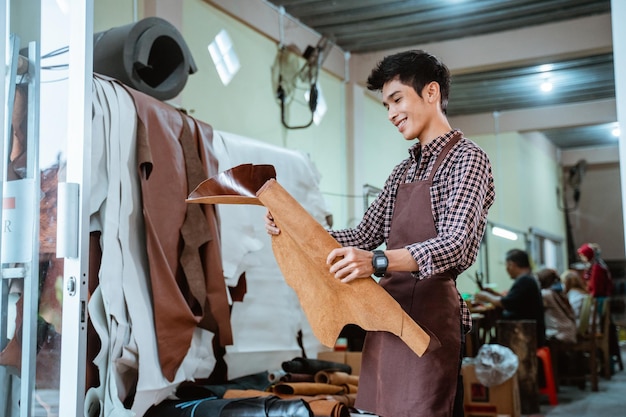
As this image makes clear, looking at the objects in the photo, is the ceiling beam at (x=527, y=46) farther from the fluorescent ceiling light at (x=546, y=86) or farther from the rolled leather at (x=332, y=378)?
the rolled leather at (x=332, y=378)

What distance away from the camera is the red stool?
19.8 feet

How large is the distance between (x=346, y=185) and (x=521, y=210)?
528 cm

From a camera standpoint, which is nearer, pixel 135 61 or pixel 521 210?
pixel 135 61

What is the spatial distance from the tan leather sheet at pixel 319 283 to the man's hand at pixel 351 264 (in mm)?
52

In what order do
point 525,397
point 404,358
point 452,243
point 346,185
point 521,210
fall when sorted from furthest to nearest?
point 521,210 → point 346,185 → point 525,397 → point 404,358 → point 452,243

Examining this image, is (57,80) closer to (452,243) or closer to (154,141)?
(154,141)

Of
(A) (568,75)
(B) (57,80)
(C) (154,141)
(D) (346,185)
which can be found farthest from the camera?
(A) (568,75)

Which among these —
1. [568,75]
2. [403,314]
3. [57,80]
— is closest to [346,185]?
[568,75]

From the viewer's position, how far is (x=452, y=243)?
162cm

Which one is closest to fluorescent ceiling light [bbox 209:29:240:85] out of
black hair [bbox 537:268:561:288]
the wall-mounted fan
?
the wall-mounted fan

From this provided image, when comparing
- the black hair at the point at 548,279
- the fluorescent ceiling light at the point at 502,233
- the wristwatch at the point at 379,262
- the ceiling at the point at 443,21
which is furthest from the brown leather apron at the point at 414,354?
the fluorescent ceiling light at the point at 502,233

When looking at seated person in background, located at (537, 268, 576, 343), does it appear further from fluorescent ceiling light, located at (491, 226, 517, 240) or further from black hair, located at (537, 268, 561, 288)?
fluorescent ceiling light, located at (491, 226, 517, 240)

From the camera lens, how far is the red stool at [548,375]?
6.03 m

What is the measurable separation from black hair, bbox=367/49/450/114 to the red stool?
481cm
